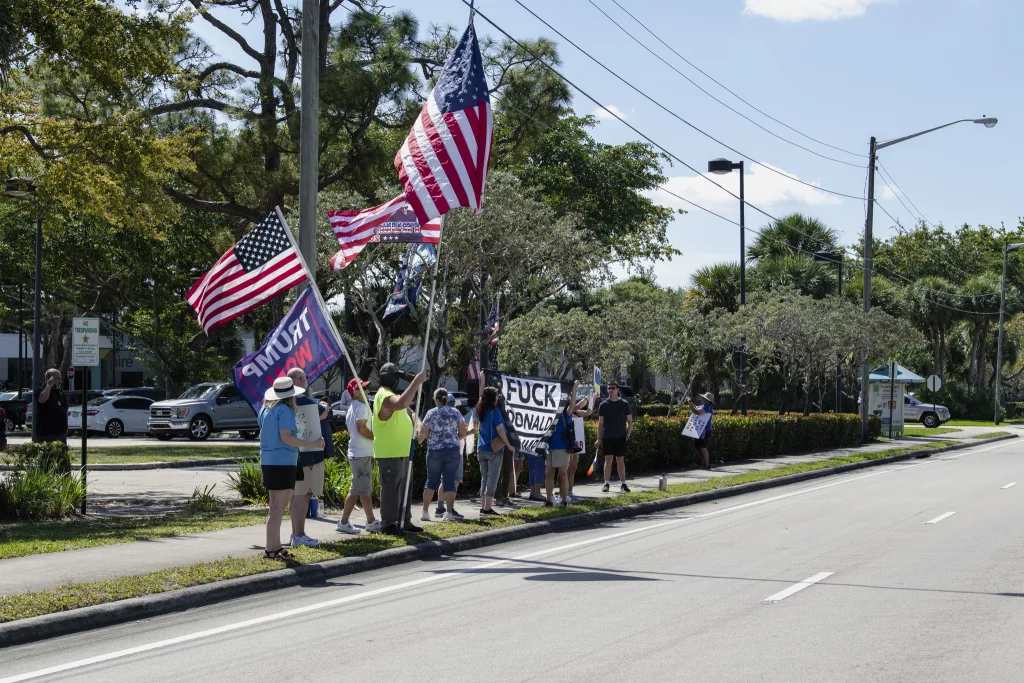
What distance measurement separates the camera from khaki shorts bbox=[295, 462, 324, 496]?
11.1 meters

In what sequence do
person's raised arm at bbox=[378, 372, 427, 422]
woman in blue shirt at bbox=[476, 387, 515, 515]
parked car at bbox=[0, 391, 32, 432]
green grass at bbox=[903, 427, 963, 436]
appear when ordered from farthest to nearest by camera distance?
1. green grass at bbox=[903, 427, 963, 436]
2. parked car at bbox=[0, 391, 32, 432]
3. woman in blue shirt at bbox=[476, 387, 515, 515]
4. person's raised arm at bbox=[378, 372, 427, 422]

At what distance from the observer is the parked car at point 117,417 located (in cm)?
3581

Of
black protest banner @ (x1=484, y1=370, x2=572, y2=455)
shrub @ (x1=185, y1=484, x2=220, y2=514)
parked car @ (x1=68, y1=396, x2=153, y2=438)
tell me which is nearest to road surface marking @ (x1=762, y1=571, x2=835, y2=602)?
black protest banner @ (x1=484, y1=370, x2=572, y2=455)

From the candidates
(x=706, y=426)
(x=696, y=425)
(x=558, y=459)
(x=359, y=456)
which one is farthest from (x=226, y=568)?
(x=706, y=426)

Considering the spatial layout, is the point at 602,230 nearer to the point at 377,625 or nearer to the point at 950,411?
the point at 950,411

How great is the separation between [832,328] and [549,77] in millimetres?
11948

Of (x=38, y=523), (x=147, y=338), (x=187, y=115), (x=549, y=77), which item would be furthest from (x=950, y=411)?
(x=38, y=523)

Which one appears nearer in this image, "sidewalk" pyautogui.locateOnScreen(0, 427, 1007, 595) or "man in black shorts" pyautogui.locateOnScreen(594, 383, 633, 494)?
"sidewalk" pyautogui.locateOnScreen(0, 427, 1007, 595)

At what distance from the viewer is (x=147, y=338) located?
150ft

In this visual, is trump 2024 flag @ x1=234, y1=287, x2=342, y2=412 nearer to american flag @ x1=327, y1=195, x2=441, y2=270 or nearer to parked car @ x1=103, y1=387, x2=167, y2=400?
american flag @ x1=327, y1=195, x2=441, y2=270

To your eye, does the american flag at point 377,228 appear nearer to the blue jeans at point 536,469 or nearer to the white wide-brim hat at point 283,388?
the blue jeans at point 536,469

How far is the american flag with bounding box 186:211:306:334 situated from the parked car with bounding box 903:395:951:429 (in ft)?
153

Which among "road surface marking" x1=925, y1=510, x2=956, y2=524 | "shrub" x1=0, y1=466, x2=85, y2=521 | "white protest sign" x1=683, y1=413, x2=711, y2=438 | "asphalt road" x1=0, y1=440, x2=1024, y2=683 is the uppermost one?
"white protest sign" x1=683, y1=413, x2=711, y2=438


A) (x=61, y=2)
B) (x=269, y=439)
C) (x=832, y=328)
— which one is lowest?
(x=269, y=439)
